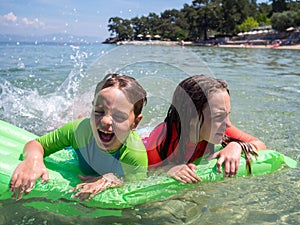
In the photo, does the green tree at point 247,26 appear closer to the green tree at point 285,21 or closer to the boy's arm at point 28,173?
the green tree at point 285,21

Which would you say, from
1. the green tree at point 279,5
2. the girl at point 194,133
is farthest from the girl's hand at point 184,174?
the green tree at point 279,5

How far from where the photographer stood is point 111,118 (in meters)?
1.96

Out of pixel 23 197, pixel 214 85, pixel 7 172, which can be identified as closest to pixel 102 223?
pixel 23 197

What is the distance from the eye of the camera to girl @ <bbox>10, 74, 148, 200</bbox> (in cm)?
199

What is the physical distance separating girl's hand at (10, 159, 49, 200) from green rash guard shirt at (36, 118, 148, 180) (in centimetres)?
16

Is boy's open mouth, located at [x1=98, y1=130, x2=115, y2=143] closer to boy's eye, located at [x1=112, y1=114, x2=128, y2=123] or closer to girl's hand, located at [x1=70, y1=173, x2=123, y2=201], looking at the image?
boy's eye, located at [x1=112, y1=114, x2=128, y2=123]

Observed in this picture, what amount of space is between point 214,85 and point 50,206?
122 cm

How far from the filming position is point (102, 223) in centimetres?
195

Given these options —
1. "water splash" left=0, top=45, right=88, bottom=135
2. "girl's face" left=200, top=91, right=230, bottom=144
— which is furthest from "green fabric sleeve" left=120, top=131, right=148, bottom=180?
"water splash" left=0, top=45, right=88, bottom=135

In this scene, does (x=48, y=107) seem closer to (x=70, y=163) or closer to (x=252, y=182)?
(x=70, y=163)

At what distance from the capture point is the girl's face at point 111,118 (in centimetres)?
197

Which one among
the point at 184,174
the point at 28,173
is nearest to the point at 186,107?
the point at 184,174

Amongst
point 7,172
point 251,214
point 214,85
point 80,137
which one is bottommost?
point 251,214

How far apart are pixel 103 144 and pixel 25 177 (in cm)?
46
